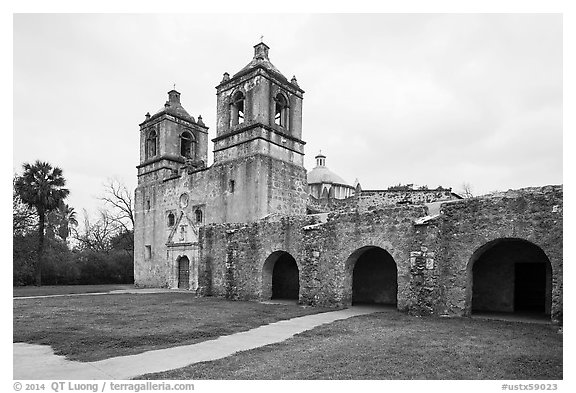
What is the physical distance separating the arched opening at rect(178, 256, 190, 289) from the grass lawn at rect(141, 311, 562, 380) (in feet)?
59.1

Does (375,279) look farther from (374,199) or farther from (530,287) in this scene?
(374,199)

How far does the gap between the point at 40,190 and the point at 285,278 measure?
21.3m

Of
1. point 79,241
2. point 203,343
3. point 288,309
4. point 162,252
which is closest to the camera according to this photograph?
point 203,343

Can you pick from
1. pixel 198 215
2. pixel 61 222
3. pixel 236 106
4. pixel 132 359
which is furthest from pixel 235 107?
pixel 61 222

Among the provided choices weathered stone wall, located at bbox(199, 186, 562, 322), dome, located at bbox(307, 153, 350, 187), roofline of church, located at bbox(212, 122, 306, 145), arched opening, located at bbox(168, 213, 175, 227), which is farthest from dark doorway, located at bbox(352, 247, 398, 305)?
dome, located at bbox(307, 153, 350, 187)

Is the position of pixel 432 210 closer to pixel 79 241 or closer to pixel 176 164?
pixel 176 164

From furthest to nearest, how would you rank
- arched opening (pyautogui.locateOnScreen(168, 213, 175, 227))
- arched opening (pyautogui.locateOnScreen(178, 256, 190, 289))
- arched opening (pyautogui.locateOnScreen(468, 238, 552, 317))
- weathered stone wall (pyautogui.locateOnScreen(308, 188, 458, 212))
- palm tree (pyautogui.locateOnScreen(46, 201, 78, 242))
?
palm tree (pyautogui.locateOnScreen(46, 201, 78, 242)) < arched opening (pyautogui.locateOnScreen(168, 213, 175, 227)) < arched opening (pyautogui.locateOnScreen(178, 256, 190, 289)) < weathered stone wall (pyautogui.locateOnScreen(308, 188, 458, 212)) < arched opening (pyautogui.locateOnScreen(468, 238, 552, 317))

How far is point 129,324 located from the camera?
10797 mm

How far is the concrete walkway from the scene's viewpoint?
20.3ft

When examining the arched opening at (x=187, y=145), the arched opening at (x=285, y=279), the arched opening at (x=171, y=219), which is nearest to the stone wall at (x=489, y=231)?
the arched opening at (x=285, y=279)

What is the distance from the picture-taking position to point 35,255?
32031 mm

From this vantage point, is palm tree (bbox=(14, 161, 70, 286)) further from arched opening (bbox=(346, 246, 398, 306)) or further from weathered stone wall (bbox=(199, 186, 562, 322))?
arched opening (bbox=(346, 246, 398, 306))

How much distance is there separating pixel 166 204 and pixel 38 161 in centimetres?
1094

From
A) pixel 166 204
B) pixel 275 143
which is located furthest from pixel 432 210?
pixel 166 204
